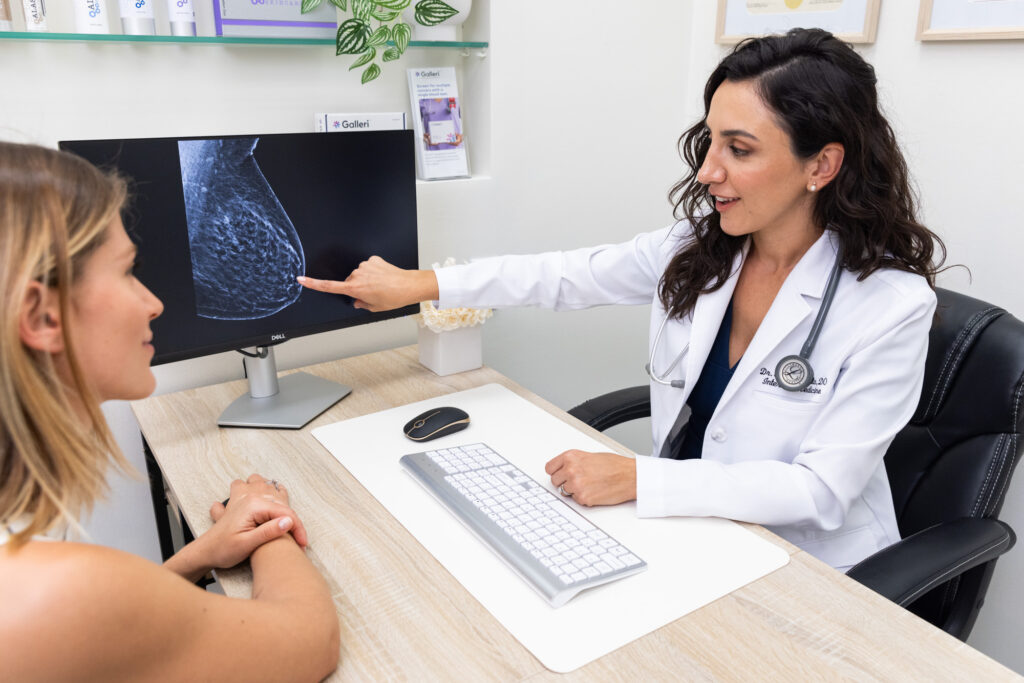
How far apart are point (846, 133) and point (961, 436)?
53 centimetres

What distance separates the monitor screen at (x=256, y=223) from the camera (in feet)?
3.80

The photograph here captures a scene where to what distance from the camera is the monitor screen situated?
1.16m

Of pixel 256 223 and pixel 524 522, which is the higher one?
pixel 256 223

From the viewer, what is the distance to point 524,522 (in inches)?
38.4

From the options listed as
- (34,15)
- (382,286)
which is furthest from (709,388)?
(34,15)

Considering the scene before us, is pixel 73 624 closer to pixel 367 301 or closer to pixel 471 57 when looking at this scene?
pixel 367 301

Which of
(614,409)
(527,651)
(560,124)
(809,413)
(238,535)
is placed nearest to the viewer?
(527,651)

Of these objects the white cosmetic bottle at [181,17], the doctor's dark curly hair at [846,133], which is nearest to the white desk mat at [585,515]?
the doctor's dark curly hair at [846,133]

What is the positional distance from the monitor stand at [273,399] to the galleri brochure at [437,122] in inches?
22.0

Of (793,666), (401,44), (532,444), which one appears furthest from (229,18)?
(793,666)

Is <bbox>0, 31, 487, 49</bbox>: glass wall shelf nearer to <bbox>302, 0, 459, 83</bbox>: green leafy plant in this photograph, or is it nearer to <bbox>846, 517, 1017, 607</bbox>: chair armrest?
<bbox>302, 0, 459, 83</bbox>: green leafy plant

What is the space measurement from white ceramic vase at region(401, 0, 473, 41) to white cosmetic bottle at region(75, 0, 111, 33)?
1.88ft

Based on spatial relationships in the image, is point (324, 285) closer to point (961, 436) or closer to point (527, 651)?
point (527, 651)

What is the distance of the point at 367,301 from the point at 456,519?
522 mm
